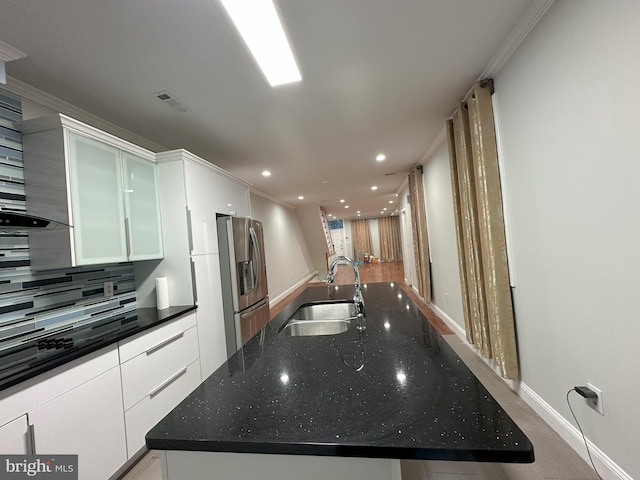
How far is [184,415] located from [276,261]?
5.86 meters

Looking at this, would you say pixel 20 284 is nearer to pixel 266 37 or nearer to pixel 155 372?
pixel 155 372

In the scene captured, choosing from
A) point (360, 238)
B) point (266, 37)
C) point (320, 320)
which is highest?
point (266, 37)

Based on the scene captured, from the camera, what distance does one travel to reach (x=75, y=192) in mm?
1673

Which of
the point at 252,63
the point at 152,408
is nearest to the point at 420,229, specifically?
the point at 252,63

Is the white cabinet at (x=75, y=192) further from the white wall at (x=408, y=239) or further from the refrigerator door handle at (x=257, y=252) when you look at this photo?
the white wall at (x=408, y=239)

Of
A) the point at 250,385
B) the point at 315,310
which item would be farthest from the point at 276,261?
the point at 250,385

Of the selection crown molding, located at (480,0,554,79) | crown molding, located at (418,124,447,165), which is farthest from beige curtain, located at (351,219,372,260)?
crown molding, located at (480,0,554,79)

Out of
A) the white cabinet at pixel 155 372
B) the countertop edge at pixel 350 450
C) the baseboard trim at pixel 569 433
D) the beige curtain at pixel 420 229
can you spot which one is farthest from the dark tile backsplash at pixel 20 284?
the beige curtain at pixel 420 229

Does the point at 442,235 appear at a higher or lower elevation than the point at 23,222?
lower

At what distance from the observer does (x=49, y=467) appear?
1.25 m

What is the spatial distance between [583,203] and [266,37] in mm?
1895

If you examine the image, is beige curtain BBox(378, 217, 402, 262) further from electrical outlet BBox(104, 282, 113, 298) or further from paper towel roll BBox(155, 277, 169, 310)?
electrical outlet BBox(104, 282, 113, 298)

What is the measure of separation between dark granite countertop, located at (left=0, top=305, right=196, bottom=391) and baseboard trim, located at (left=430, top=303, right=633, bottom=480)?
107 inches

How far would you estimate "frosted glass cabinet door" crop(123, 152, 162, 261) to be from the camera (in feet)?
6.87
